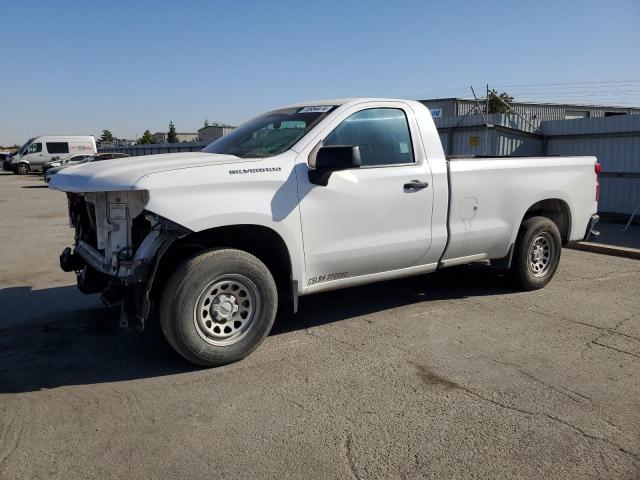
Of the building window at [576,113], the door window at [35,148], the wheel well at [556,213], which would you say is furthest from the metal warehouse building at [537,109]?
the door window at [35,148]

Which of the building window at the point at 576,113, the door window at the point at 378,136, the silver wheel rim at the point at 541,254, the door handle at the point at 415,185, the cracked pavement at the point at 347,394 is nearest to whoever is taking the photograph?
the cracked pavement at the point at 347,394

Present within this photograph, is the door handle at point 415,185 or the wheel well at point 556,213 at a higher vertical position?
the door handle at point 415,185

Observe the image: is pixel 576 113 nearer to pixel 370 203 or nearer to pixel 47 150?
pixel 47 150

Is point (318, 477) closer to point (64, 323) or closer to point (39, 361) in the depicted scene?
point (39, 361)

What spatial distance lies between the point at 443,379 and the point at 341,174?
182 cm

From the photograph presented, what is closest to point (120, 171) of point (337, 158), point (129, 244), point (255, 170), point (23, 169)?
point (129, 244)

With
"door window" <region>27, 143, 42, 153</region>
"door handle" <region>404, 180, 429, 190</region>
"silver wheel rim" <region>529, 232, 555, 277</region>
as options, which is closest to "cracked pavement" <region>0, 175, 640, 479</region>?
"silver wheel rim" <region>529, 232, 555, 277</region>

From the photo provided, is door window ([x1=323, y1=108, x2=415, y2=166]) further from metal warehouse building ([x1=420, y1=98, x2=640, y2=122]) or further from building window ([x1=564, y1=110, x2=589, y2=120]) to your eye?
building window ([x1=564, y1=110, x2=589, y2=120])

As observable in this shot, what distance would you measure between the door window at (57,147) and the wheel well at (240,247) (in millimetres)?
36659

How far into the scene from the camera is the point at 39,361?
4523 millimetres

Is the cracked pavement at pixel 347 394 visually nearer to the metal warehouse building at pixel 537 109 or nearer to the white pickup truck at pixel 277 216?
the white pickup truck at pixel 277 216

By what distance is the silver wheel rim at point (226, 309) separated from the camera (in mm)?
4270

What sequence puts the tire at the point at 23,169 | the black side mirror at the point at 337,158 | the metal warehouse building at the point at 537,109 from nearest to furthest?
the black side mirror at the point at 337,158 → the metal warehouse building at the point at 537,109 → the tire at the point at 23,169

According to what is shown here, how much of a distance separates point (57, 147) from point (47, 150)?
90 centimetres
